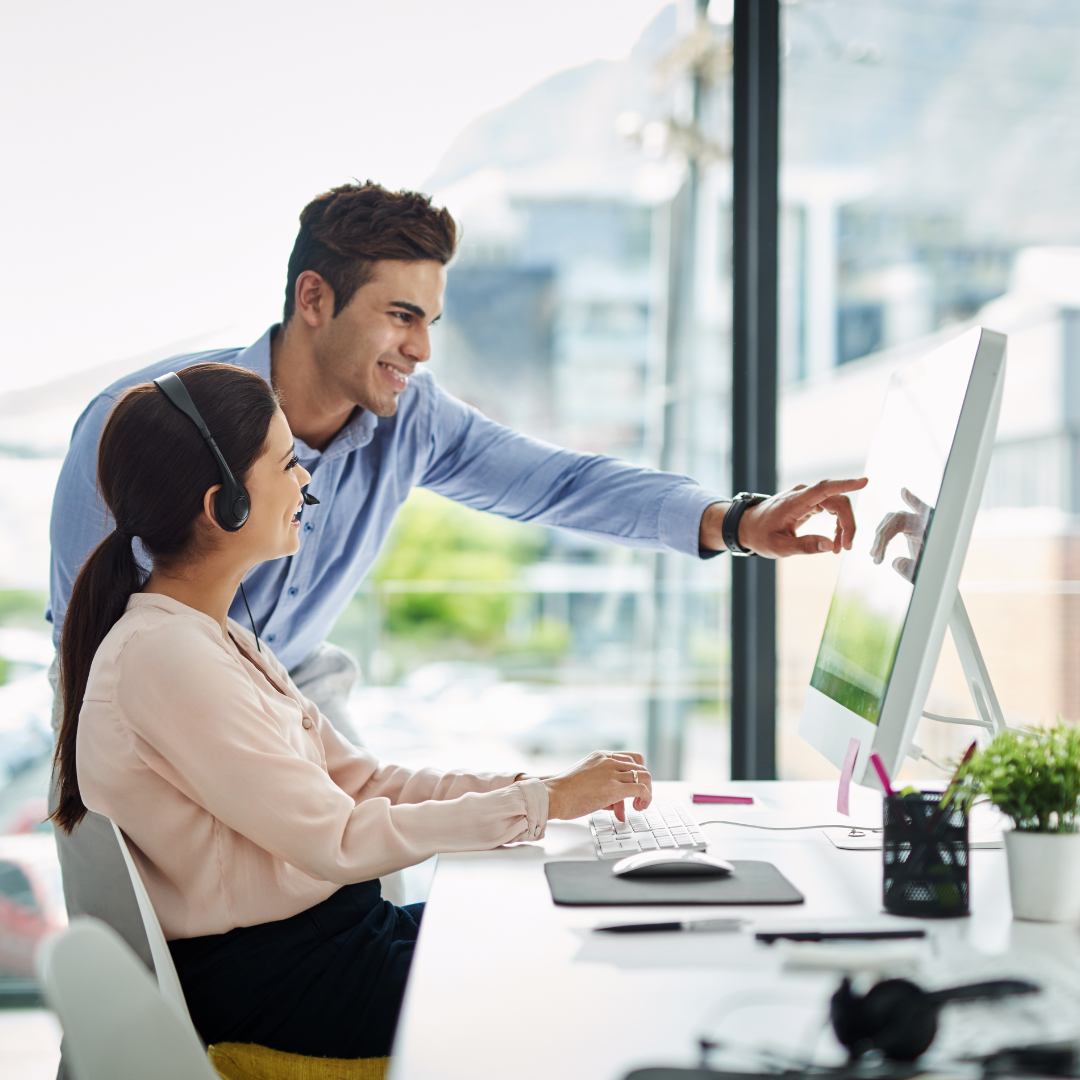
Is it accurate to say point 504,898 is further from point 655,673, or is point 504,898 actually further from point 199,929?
point 655,673

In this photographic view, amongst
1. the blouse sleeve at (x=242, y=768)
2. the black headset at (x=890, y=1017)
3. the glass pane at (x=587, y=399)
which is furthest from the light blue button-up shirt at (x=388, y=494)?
the glass pane at (x=587, y=399)

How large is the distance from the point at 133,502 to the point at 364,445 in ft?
2.10

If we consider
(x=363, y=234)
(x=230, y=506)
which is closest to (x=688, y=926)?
(x=230, y=506)

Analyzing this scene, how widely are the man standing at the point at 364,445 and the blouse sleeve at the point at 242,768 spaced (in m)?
0.59

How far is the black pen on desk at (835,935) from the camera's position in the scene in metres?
0.75

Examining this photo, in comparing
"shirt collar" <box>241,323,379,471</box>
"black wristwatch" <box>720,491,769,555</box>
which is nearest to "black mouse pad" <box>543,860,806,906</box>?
"black wristwatch" <box>720,491,769,555</box>

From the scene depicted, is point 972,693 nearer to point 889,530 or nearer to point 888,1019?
point 889,530

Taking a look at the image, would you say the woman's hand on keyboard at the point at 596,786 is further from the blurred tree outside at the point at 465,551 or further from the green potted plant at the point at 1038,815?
the blurred tree outside at the point at 465,551

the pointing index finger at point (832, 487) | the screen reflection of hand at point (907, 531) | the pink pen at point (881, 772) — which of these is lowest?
the pink pen at point (881, 772)

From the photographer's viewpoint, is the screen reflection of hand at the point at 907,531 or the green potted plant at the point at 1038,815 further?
the screen reflection of hand at the point at 907,531

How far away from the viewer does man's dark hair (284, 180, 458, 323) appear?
61.7 inches

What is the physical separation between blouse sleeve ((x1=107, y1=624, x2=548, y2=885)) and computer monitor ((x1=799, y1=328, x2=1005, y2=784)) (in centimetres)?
46

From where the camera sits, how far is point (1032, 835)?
2.62 ft

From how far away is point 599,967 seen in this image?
72 centimetres
